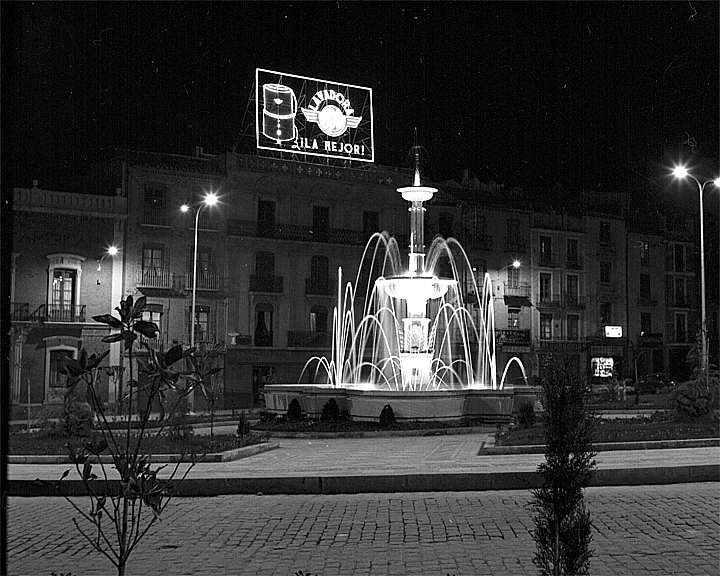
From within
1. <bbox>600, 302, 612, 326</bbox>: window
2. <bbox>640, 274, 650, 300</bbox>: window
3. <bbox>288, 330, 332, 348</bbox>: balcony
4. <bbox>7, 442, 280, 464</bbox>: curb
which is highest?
<bbox>640, 274, 650, 300</bbox>: window

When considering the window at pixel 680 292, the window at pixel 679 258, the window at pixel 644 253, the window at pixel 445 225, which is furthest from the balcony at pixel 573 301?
the window at pixel 445 225

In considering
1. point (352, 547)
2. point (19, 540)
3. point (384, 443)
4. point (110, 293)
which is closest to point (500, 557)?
point (352, 547)

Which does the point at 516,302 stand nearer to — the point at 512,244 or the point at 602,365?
the point at 512,244

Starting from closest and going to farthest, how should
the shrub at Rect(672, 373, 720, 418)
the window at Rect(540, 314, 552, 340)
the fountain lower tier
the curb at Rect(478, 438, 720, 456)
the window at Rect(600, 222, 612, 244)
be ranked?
1. the curb at Rect(478, 438, 720, 456)
2. the shrub at Rect(672, 373, 720, 418)
3. the fountain lower tier
4. the window at Rect(540, 314, 552, 340)
5. the window at Rect(600, 222, 612, 244)

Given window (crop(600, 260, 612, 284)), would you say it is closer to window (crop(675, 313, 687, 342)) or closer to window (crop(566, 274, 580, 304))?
window (crop(566, 274, 580, 304))

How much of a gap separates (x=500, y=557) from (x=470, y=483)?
3.41m

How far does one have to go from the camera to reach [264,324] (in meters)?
39.7

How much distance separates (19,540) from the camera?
25.6ft

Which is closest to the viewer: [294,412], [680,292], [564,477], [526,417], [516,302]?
[564,477]

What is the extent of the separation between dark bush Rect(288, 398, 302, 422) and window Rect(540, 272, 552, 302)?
30260mm

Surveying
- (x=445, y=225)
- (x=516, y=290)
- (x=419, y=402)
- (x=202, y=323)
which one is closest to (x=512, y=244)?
(x=516, y=290)

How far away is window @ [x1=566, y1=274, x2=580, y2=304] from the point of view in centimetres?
4969

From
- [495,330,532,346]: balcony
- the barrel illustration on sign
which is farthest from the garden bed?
[495,330,532,346]: balcony

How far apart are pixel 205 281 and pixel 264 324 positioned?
3.21m
